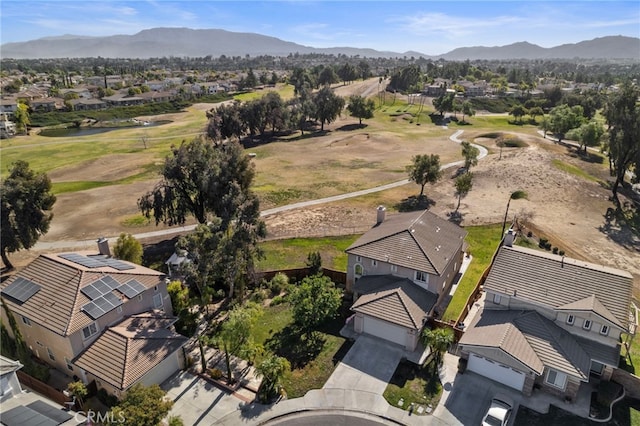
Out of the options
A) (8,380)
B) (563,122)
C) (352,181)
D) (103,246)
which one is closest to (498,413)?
(8,380)

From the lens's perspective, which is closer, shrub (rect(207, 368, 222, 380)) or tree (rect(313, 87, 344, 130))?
shrub (rect(207, 368, 222, 380))

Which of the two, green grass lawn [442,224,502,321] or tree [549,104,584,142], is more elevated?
tree [549,104,584,142]

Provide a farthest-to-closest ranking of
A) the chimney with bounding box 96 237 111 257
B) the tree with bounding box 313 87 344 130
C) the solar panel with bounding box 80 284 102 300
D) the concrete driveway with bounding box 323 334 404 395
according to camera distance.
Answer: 1. the tree with bounding box 313 87 344 130
2. the chimney with bounding box 96 237 111 257
3. the concrete driveway with bounding box 323 334 404 395
4. the solar panel with bounding box 80 284 102 300

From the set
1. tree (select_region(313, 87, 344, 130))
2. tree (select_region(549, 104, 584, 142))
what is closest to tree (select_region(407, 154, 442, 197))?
tree (select_region(313, 87, 344, 130))

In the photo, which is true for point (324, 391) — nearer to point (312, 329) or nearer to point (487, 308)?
point (312, 329)

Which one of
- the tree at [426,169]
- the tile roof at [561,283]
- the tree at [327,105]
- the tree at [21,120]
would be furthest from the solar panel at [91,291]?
the tree at [21,120]

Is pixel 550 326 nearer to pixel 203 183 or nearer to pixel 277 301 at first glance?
pixel 277 301

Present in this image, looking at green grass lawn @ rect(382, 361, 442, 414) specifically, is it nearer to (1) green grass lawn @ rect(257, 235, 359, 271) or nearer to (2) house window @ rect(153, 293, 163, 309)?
(1) green grass lawn @ rect(257, 235, 359, 271)
